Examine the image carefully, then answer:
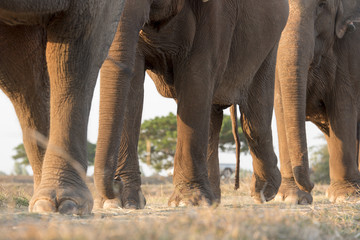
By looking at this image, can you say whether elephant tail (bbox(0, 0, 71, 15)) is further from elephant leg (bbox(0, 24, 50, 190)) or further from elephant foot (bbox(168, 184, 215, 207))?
elephant foot (bbox(168, 184, 215, 207))

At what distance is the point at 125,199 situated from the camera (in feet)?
16.3

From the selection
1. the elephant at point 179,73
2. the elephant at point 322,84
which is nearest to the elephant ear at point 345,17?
the elephant at point 322,84

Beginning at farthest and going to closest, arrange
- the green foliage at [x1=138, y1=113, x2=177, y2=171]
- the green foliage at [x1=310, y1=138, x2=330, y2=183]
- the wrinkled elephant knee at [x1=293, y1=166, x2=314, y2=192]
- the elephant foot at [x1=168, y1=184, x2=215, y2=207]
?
the green foliage at [x1=138, y1=113, x2=177, y2=171] < the green foliage at [x1=310, y1=138, x2=330, y2=183] < the wrinkled elephant knee at [x1=293, y1=166, x2=314, y2=192] < the elephant foot at [x1=168, y1=184, x2=215, y2=207]

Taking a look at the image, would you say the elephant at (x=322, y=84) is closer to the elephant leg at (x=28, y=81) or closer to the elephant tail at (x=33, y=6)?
the elephant leg at (x=28, y=81)

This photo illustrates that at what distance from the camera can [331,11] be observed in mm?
7781

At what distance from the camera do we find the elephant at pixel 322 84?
23.9 ft

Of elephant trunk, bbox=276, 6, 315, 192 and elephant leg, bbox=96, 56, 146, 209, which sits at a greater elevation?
elephant trunk, bbox=276, 6, 315, 192

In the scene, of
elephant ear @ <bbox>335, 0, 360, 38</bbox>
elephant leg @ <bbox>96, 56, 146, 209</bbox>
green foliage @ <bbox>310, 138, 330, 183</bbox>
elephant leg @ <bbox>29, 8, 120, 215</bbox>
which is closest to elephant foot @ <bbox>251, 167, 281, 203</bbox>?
elephant ear @ <bbox>335, 0, 360, 38</bbox>

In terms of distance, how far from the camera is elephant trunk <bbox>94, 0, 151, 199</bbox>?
4.26m

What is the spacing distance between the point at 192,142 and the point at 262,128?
2.14 metres

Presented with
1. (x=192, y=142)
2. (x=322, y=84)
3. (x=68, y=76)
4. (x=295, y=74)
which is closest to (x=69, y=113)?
(x=68, y=76)

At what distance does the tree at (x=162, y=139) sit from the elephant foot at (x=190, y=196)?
76.9 feet

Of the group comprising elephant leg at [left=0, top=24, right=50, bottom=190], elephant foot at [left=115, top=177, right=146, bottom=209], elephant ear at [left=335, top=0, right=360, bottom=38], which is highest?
elephant ear at [left=335, top=0, right=360, bottom=38]

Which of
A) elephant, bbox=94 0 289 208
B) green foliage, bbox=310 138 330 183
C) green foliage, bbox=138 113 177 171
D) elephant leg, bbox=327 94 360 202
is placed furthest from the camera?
green foliage, bbox=138 113 177 171
